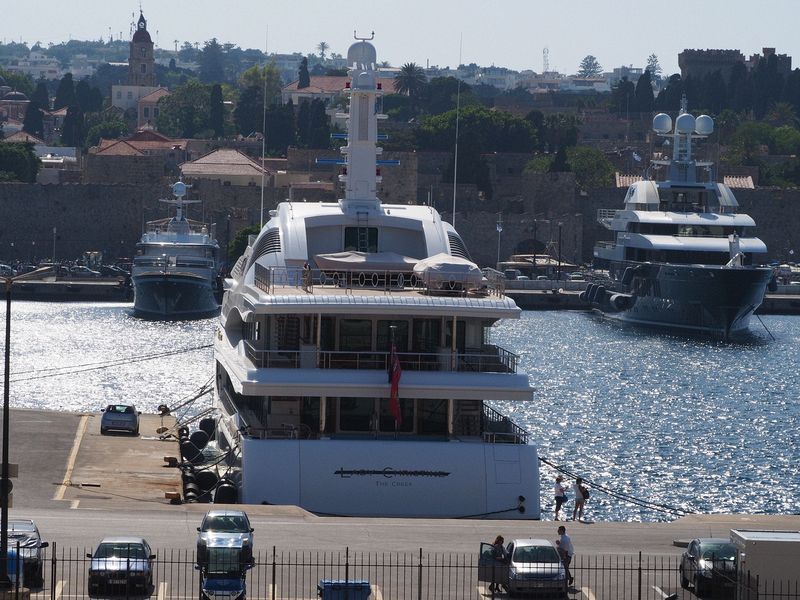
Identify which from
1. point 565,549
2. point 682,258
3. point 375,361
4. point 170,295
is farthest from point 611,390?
point 565,549

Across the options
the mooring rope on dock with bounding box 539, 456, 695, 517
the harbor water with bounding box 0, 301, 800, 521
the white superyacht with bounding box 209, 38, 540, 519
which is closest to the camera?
the white superyacht with bounding box 209, 38, 540, 519

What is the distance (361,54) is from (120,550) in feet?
65.6

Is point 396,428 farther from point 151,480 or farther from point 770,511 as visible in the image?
point 770,511

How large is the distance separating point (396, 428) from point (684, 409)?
28137mm

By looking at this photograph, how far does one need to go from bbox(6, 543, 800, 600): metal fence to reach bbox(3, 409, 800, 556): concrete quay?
0.90 m

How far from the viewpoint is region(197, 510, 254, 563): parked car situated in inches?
1206

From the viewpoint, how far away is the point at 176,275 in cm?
9550

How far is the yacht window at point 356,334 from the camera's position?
130 feet

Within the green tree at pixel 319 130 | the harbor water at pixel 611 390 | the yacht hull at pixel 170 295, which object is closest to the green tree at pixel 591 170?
the green tree at pixel 319 130

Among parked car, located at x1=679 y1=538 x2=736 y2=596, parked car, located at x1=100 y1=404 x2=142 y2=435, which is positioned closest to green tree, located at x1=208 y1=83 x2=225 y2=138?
parked car, located at x1=100 y1=404 x2=142 y2=435

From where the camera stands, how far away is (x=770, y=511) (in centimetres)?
4678

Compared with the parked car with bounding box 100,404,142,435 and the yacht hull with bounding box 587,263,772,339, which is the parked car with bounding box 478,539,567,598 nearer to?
the parked car with bounding box 100,404,142,435

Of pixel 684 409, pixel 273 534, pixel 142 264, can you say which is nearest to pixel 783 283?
pixel 142 264

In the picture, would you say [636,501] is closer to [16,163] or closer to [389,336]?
[389,336]
